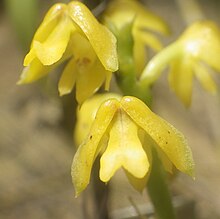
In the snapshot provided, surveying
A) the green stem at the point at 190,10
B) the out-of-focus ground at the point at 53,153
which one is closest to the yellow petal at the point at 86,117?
the out-of-focus ground at the point at 53,153

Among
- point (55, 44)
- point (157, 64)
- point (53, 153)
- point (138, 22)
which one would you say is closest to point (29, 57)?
point (55, 44)

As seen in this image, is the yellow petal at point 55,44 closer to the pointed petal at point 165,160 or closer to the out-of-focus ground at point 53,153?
the pointed petal at point 165,160

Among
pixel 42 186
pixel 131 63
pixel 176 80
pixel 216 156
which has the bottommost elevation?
pixel 216 156

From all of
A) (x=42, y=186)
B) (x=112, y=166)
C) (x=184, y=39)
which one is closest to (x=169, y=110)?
(x=42, y=186)

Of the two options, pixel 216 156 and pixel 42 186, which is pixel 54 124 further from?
pixel 216 156

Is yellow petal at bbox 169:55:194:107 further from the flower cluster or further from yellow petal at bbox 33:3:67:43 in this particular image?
yellow petal at bbox 33:3:67:43

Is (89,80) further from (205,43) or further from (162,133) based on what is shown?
(205,43)

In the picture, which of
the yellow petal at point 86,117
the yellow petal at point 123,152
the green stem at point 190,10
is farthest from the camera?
the green stem at point 190,10
